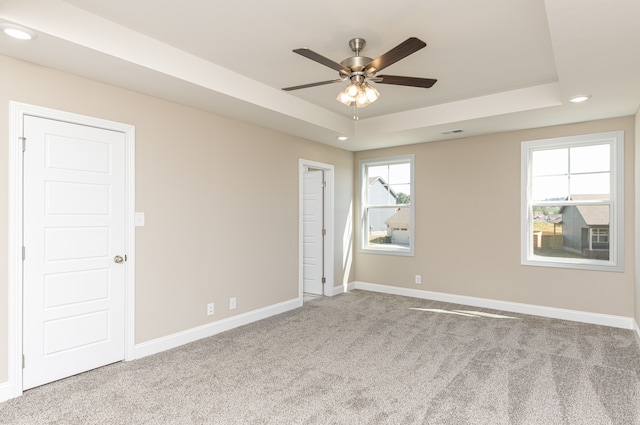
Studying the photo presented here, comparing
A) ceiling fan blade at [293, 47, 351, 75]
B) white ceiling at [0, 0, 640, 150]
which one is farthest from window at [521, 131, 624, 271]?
ceiling fan blade at [293, 47, 351, 75]

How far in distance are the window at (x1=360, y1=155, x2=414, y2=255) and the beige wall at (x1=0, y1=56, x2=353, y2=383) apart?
5.46 feet

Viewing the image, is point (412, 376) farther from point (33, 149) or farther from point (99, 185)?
point (33, 149)

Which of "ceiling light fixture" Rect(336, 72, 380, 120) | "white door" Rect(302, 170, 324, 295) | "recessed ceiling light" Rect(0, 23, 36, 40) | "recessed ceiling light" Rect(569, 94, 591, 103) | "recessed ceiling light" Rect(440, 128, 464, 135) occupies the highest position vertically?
"recessed ceiling light" Rect(569, 94, 591, 103)

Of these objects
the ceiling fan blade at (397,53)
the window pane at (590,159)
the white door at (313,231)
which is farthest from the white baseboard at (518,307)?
the ceiling fan blade at (397,53)

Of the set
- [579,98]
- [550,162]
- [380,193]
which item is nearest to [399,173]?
[380,193]

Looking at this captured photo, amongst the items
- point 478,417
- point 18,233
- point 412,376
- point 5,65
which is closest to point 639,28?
point 478,417

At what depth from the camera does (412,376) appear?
2977 millimetres

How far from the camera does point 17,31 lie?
2244 mm

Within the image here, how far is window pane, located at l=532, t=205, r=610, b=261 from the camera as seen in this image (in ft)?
14.5

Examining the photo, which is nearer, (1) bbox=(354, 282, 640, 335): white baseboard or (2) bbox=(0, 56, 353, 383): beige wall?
(2) bbox=(0, 56, 353, 383): beige wall

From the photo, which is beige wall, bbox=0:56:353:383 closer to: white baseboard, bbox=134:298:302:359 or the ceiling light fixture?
white baseboard, bbox=134:298:302:359

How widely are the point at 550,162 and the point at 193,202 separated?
176 inches

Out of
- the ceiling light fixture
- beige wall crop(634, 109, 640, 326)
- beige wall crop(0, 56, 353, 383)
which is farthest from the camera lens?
beige wall crop(634, 109, 640, 326)

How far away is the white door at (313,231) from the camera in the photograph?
19.5ft
